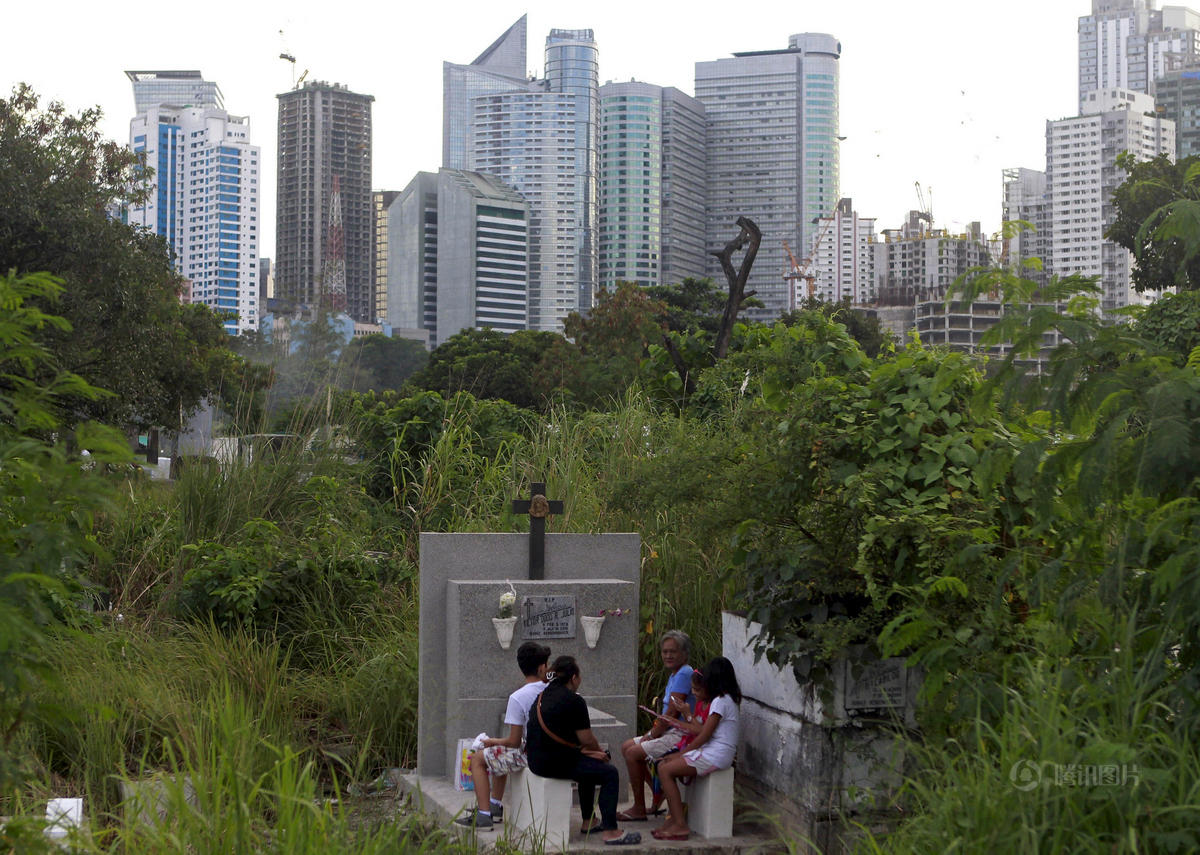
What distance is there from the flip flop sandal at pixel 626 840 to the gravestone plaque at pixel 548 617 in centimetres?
136

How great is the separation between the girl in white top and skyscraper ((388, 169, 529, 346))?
4643 inches

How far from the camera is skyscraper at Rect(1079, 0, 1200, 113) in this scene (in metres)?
145

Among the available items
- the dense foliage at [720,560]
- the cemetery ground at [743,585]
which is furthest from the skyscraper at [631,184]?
the cemetery ground at [743,585]

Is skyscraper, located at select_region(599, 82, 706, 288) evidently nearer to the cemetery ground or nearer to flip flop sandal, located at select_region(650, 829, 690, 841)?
the cemetery ground

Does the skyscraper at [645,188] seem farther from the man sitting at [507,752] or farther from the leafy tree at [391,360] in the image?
the man sitting at [507,752]

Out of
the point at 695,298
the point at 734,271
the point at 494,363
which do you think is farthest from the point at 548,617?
the point at 494,363

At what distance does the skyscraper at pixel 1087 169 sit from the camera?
85.2 m

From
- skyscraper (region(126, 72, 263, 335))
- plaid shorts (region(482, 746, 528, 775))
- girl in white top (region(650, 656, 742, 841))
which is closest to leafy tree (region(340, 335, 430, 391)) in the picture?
skyscraper (region(126, 72, 263, 335))

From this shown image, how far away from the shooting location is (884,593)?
18.5 feet

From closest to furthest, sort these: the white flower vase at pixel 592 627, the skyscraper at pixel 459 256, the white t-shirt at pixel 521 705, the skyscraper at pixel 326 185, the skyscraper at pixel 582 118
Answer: the white t-shirt at pixel 521 705 < the white flower vase at pixel 592 627 < the skyscraper at pixel 459 256 < the skyscraper at pixel 582 118 < the skyscraper at pixel 326 185

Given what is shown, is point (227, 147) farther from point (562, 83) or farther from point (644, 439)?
point (644, 439)

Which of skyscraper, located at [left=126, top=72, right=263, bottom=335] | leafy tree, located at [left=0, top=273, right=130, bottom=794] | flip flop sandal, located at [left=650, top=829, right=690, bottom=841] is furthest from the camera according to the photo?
skyscraper, located at [left=126, top=72, right=263, bottom=335]

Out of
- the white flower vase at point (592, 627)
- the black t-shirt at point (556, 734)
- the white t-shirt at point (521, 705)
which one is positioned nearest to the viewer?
the black t-shirt at point (556, 734)

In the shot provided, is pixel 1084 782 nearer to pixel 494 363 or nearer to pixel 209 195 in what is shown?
pixel 494 363
